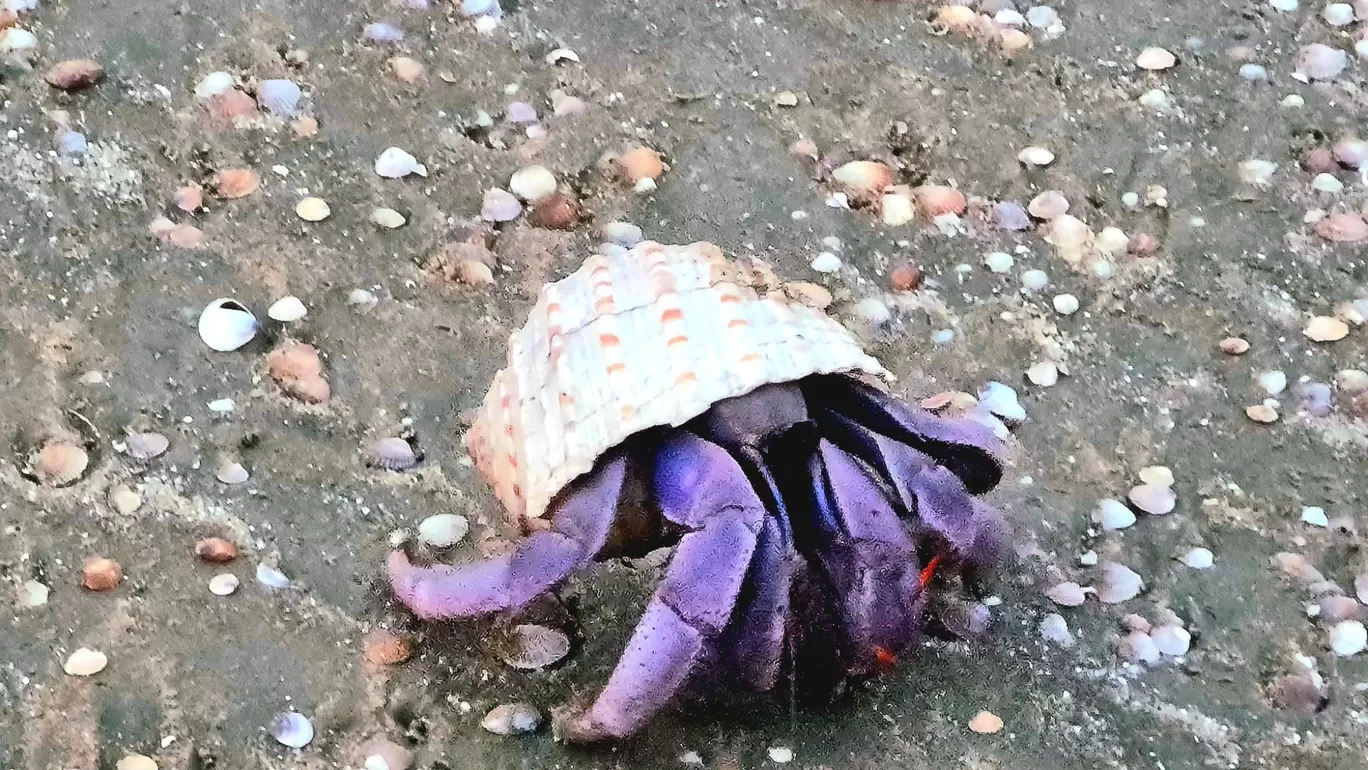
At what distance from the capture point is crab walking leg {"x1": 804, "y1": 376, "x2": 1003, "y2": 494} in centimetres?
170

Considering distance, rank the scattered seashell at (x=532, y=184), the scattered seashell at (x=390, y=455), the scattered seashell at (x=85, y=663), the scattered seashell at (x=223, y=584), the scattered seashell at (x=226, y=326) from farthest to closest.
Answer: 1. the scattered seashell at (x=532, y=184)
2. the scattered seashell at (x=226, y=326)
3. the scattered seashell at (x=390, y=455)
4. the scattered seashell at (x=223, y=584)
5. the scattered seashell at (x=85, y=663)

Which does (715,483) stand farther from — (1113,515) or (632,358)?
(1113,515)

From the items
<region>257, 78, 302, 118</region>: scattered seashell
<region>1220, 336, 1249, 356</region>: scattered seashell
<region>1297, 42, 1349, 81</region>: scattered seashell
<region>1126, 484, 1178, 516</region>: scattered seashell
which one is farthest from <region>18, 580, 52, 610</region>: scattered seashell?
<region>1297, 42, 1349, 81</region>: scattered seashell

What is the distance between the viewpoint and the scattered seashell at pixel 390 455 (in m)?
1.97

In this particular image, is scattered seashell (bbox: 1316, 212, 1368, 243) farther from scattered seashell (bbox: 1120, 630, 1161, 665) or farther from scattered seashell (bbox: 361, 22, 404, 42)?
scattered seashell (bbox: 361, 22, 404, 42)

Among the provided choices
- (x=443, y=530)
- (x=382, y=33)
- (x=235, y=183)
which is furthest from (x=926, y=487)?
(x=382, y=33)

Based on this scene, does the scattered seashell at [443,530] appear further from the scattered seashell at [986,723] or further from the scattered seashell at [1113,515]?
the scattered seashell at [1113,515]

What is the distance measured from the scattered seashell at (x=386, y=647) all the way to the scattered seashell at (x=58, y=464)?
0.54 m

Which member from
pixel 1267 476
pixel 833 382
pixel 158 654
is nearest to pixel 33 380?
pixel 158 654

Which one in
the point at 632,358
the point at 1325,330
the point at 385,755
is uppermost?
the point at 632,358

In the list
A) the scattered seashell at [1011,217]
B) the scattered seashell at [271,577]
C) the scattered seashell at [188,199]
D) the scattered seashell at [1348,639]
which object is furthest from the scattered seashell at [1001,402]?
the scattered seashell at [188,199]

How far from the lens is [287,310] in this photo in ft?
7.11

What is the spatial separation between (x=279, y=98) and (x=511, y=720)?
4.86 ft

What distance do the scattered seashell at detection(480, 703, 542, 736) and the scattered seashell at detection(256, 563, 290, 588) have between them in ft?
1.20
